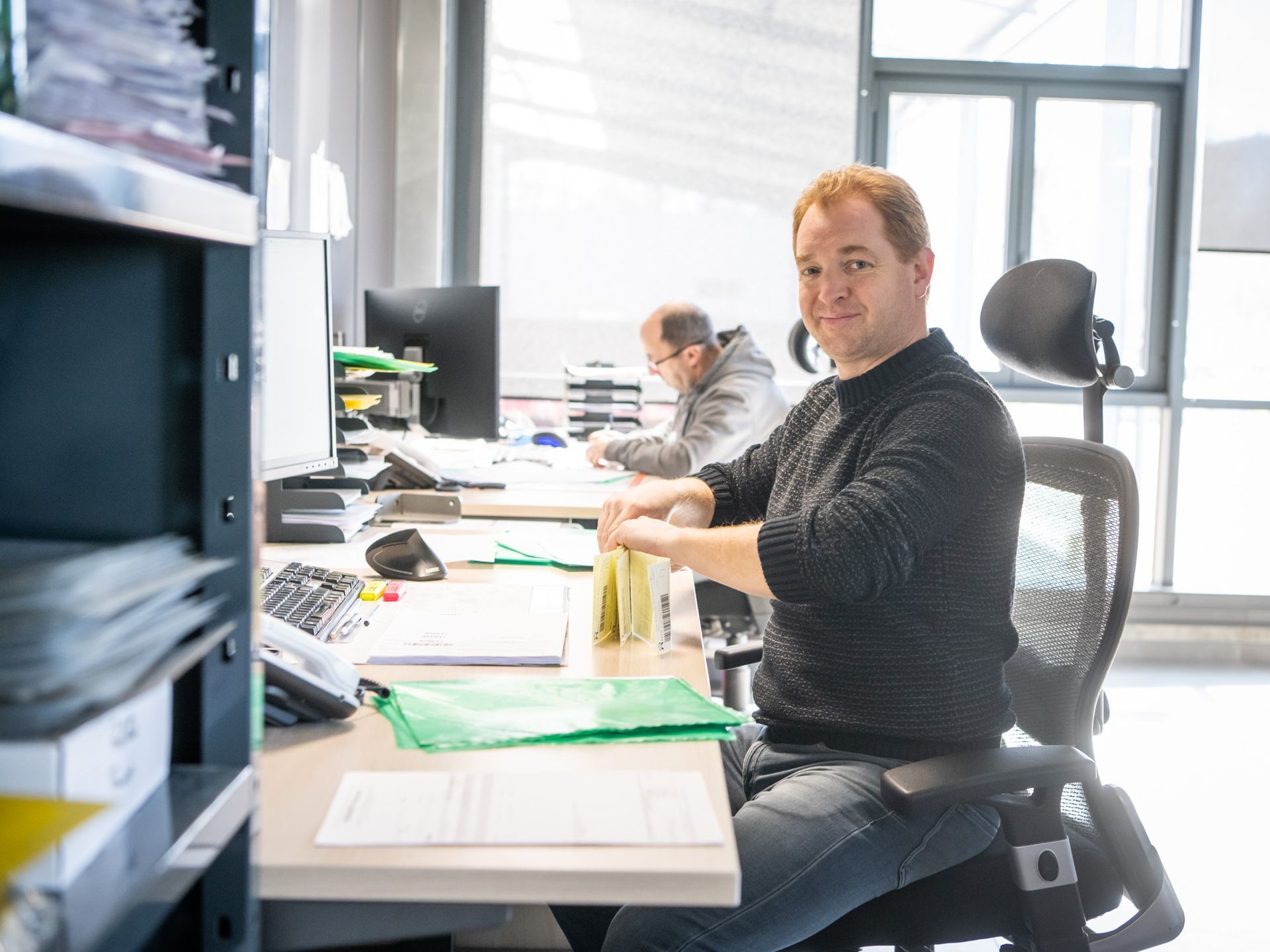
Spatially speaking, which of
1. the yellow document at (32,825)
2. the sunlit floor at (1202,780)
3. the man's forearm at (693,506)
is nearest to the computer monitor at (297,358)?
the man's forearm at (693,506)

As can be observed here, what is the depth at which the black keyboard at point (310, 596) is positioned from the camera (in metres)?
1.37

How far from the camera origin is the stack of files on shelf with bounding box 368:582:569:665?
4.29 ft

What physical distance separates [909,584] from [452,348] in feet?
6.36

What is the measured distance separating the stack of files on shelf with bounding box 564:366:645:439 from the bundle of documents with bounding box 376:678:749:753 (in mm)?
2773

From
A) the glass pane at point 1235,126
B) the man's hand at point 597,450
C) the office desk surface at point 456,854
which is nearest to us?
the office desk surface at point 456,854

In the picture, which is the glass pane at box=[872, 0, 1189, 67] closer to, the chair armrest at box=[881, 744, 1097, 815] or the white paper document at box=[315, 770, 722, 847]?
the chair armrest at box=[881, 744, 1097, 815]

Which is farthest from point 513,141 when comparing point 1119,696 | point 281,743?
point 281,743

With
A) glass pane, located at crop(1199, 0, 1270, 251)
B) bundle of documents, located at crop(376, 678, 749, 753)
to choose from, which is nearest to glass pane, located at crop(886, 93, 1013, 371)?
glass pane, located at crop(1199, 0, 1270, 251)

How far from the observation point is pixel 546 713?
3.63 ft

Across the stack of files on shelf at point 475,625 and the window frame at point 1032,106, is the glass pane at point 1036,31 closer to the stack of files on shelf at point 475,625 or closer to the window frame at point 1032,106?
the window frame at point 1032,106

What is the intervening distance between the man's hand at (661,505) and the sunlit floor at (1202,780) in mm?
998

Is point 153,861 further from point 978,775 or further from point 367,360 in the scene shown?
point 367,360

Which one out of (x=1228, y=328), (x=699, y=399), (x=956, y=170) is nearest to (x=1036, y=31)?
(x=956, y=170)

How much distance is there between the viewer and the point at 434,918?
32.1 inches
